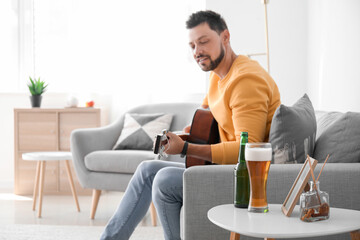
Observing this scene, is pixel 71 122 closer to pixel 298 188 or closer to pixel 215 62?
pixel 215 62

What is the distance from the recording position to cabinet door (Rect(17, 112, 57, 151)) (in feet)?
15.2

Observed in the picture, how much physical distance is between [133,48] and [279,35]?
142 centimetres

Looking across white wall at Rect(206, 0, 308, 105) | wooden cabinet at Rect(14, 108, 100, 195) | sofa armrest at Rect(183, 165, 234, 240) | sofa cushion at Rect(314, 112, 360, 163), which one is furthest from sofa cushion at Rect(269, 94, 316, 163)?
wooden cabinet at Rect(14, 108, 100, 195)

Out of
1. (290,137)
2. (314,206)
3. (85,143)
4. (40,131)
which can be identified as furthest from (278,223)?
(40,131)

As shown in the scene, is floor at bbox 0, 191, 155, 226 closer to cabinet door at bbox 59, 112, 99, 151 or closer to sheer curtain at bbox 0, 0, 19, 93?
cabinet door at bbox 59, 112, 99, 151

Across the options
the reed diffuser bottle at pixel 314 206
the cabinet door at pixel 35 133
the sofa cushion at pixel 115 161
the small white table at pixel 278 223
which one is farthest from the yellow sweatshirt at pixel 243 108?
the cabinet door at pixel 35 133

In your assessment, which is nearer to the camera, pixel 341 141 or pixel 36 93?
pixel 341 141

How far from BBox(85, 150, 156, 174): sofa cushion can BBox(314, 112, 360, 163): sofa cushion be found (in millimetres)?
1799

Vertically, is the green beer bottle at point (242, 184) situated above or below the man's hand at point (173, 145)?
below

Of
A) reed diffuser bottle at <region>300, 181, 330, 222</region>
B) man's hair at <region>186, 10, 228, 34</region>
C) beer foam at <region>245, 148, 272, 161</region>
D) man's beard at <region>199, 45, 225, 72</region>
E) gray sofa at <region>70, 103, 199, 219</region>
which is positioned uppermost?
man's hair at <region>186, 10, 228, 34</region>

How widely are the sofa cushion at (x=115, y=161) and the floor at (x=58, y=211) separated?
357 mm

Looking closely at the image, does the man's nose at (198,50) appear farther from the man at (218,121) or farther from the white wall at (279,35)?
the white wall at (279,35)

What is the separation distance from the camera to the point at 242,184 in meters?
1.53

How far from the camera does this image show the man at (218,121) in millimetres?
1931
